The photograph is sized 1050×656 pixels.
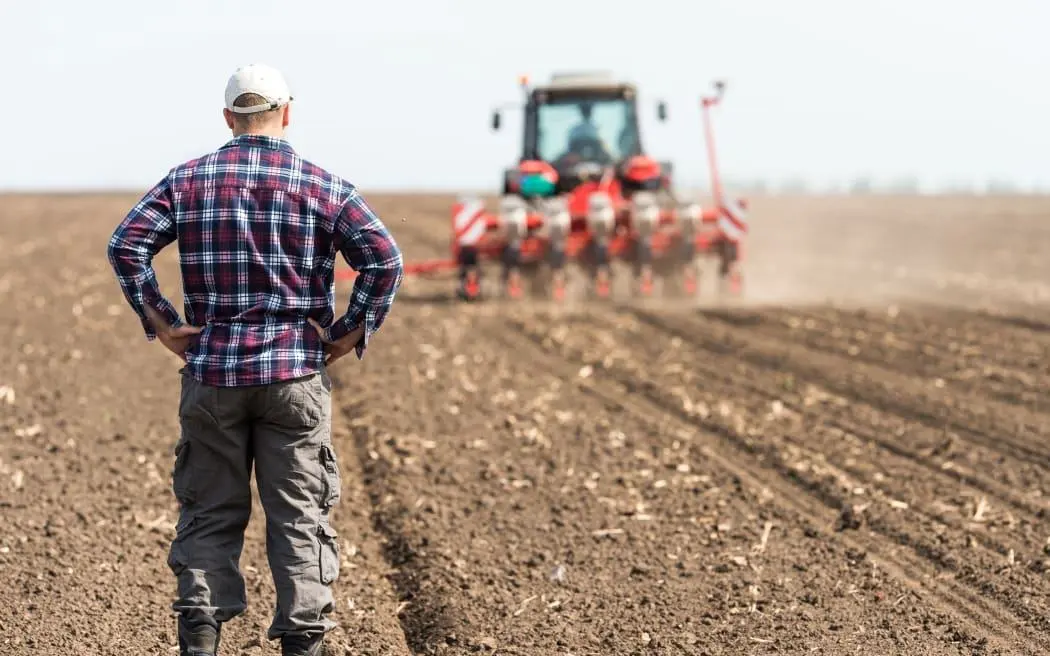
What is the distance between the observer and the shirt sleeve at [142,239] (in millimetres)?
3793

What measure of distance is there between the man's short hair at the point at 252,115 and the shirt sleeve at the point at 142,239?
0.27m

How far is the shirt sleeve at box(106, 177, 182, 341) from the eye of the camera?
12.4 ft

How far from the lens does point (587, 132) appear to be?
16.1 m

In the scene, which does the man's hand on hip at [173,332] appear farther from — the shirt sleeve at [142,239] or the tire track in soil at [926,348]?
the tire track in soil at [926,348]

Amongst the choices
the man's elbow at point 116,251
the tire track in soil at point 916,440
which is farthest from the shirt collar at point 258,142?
the tire track in soil at point 916,440

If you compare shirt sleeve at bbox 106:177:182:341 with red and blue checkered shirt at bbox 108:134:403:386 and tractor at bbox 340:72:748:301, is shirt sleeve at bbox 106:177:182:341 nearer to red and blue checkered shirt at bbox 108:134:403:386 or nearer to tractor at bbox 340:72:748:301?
red and blue checkered shirt at bbox 108:134:403:386

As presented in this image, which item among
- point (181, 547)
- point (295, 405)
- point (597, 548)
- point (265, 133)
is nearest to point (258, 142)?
point (265, 133)

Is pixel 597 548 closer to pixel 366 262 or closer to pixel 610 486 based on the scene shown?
pixel 610 486

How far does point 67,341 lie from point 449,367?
3701 mm

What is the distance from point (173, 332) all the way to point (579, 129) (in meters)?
12.6

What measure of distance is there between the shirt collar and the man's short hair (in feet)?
0.11

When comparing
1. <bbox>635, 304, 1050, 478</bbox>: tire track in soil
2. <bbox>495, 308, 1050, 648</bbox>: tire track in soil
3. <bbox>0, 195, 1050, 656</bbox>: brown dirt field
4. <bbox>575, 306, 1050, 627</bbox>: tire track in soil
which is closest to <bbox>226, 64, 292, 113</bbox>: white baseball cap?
<bbox>0, 195, 1050, 656</bbox>: brown dirt field

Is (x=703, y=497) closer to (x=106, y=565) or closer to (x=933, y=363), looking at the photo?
(x=106, y=565)

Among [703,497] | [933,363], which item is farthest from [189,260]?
[933,363]
